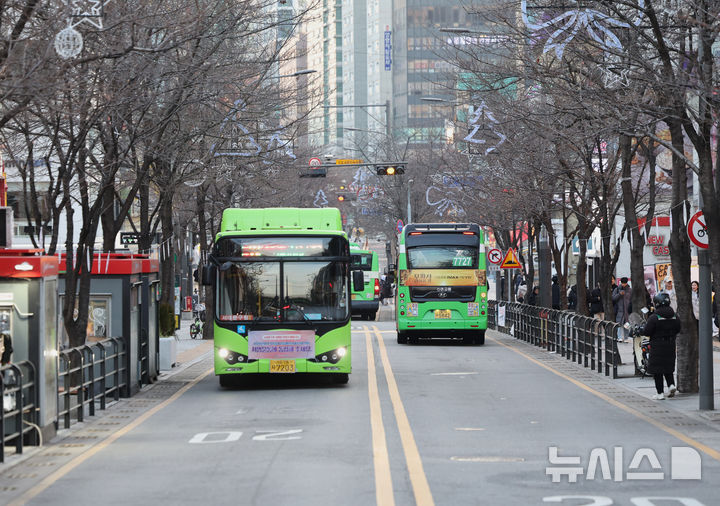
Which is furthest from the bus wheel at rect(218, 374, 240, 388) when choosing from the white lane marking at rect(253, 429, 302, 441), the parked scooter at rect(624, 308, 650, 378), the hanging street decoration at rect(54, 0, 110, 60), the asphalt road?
the hanging street decoration at rect(54, 0, 110, 60)

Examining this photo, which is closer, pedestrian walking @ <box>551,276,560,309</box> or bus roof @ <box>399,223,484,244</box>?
bus roof @ <box>399,223,484,244</box>

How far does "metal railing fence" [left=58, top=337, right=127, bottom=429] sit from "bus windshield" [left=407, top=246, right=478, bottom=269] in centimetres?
1745

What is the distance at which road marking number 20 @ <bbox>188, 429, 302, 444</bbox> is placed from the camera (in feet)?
49.8

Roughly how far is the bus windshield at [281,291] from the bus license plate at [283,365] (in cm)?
80

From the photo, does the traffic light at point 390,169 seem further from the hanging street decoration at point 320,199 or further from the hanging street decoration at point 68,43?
the hanging street decoration at point 320,199

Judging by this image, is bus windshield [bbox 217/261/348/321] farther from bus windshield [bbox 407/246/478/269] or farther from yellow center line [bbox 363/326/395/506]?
bus windshield [bbox 407/246/478/269]

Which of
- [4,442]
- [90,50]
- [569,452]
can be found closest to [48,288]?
[4,442]

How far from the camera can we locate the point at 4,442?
1438 cm

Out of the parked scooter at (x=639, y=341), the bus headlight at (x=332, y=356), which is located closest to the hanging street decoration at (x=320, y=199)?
the parked scooter at (x=639, y=341)

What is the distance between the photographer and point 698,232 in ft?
60.2

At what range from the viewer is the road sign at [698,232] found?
18.2 meters

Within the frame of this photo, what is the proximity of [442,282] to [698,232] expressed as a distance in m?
19.6

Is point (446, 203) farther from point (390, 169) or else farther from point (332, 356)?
point (332, 356)

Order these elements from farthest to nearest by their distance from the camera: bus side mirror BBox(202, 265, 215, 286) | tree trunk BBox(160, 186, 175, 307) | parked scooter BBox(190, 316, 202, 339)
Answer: parked scooter BBox(190, 316, 202, 339) < tree trunk BBox(160, 186, 175, 307) < bus side mirror BBox(202, 265, 215, 286)
